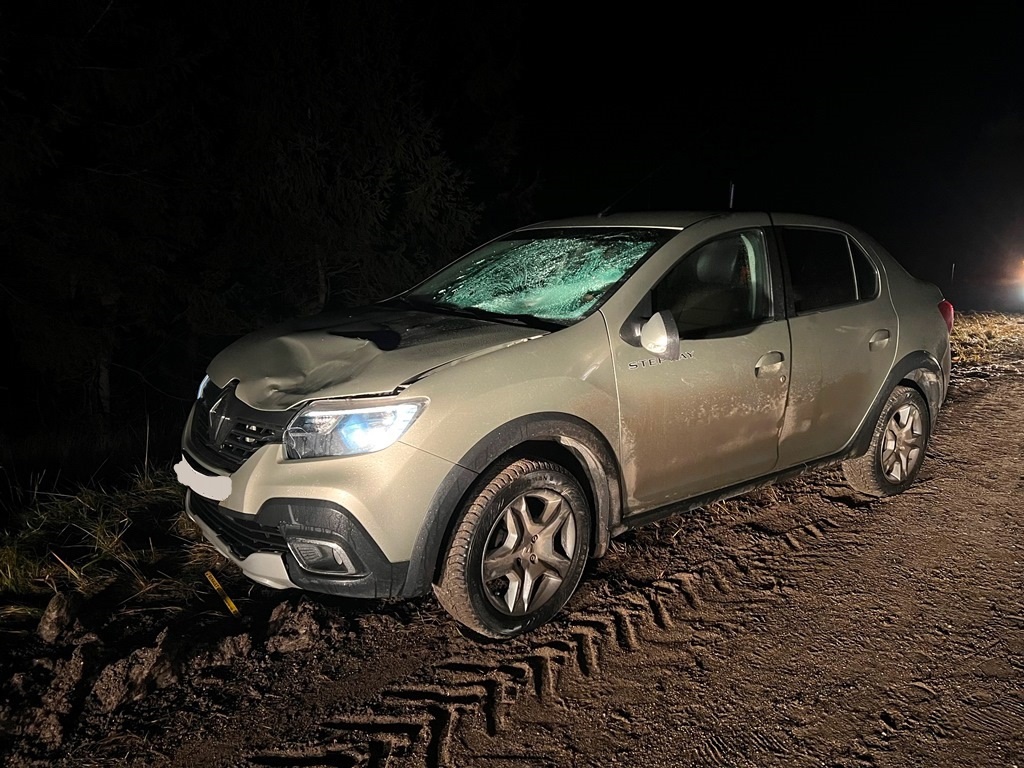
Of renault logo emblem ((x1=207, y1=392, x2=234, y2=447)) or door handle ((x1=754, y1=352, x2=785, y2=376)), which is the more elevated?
renault logo emblem ((x1=207, y1=392, x2=234, y2=447))

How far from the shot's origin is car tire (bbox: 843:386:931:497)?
Answer: 16.1 feet

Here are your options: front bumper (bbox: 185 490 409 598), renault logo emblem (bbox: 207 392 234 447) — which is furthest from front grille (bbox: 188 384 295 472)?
front bumper (bbox: 185 490 409 598)

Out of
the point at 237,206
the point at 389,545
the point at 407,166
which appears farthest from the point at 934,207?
the point at 389,545

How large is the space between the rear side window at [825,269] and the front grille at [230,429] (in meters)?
2.72

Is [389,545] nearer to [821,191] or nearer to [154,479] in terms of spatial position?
[154,479]

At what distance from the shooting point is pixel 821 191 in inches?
1580

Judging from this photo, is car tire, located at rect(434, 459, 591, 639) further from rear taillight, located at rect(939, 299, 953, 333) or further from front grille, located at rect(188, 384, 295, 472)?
rear taillight, located at rect(939, 299, 953, 333)

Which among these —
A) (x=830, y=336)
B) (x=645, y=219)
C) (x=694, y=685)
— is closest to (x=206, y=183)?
(x=645, y=219)

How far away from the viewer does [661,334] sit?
351 cm

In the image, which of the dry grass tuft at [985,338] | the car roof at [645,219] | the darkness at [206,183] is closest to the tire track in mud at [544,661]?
the car roof at [645,219]

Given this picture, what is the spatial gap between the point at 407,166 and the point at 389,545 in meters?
11.5

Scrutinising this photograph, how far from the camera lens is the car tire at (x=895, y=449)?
4918mm

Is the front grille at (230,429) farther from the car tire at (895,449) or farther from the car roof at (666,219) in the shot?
the car tire at (895,449)

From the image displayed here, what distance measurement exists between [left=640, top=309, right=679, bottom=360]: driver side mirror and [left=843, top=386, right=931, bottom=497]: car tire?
200 centimetres
